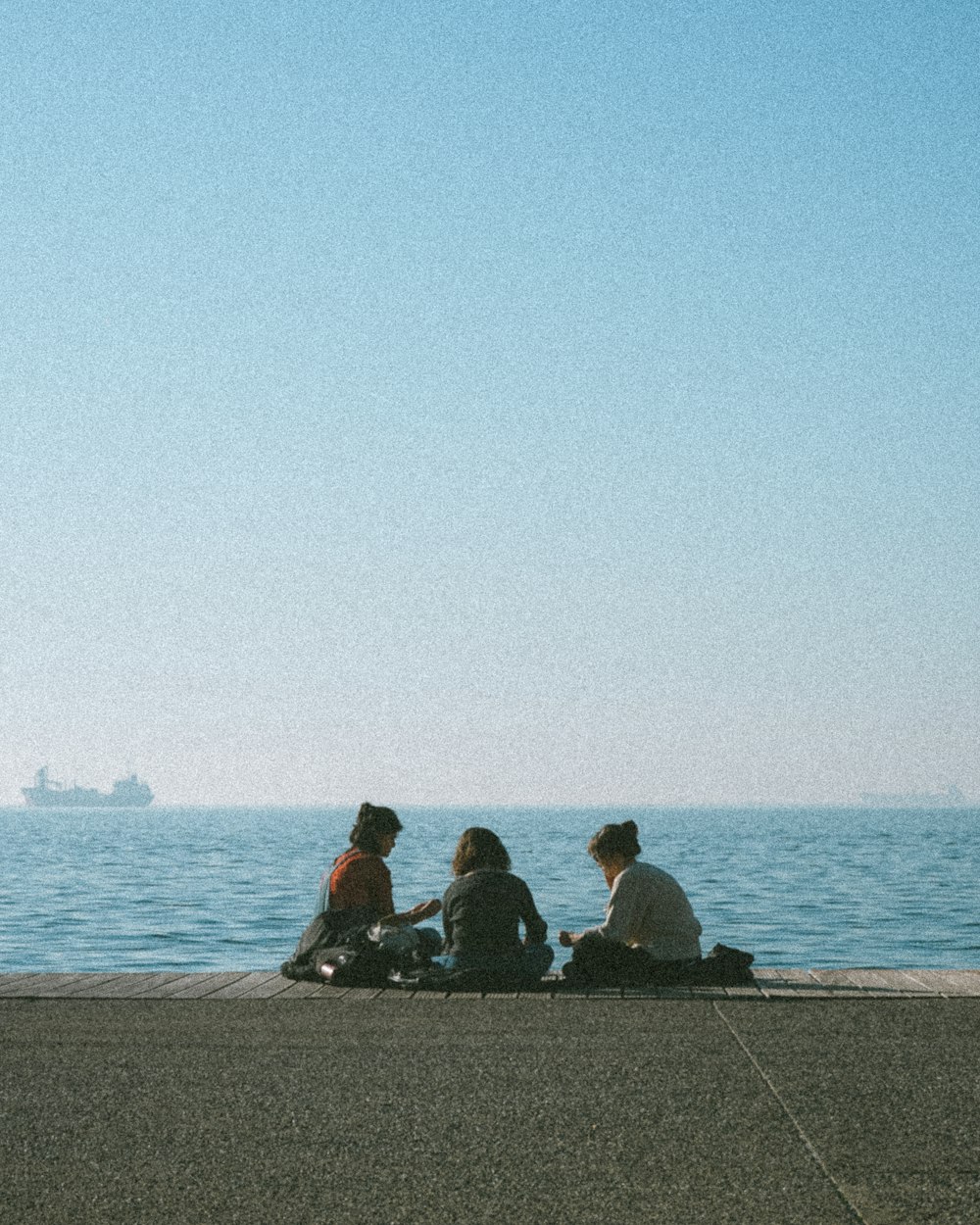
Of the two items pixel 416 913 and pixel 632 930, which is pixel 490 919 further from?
pixel 632 930

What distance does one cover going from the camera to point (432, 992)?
9.46 metres

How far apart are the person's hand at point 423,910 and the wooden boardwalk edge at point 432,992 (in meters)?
0.62

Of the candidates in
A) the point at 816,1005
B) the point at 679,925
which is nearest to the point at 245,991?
the point at 679,925

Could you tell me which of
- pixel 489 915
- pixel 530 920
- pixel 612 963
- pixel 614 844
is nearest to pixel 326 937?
pixel 489 915

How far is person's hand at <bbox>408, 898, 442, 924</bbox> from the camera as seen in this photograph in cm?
1004

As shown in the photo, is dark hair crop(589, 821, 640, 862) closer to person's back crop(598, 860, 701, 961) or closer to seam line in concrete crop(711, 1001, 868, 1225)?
person's back crop(598, 860, 701, 961)

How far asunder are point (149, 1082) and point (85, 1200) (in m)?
1.73

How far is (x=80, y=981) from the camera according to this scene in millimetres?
9875

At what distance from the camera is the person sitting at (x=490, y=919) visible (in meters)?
9.48

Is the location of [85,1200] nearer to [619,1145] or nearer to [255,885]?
[619,1145]

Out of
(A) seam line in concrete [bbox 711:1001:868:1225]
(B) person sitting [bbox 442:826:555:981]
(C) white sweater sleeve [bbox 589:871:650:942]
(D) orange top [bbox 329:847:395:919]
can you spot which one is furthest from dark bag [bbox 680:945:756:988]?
(D) orange top [bbox 329:847:395:919]

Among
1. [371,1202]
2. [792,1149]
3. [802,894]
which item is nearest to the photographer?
[371,1202]

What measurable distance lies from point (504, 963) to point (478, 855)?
0.74m

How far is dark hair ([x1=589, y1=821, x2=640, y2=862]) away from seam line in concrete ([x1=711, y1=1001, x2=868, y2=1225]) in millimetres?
1939
